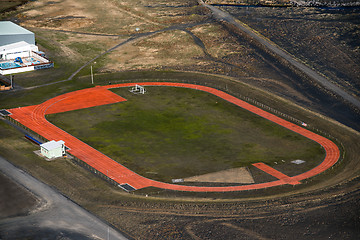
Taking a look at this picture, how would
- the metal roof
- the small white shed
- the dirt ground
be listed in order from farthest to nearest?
the metal roof < the small white shed < the dirt ground

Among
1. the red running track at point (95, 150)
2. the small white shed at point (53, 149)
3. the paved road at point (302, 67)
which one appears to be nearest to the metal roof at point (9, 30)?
the red running track at point (95, 150)

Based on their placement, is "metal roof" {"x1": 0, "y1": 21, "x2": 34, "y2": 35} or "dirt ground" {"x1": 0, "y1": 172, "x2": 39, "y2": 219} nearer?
"dirt ground" {"x1": 0, "y1": 172, "x2": 39, "y2": 219}

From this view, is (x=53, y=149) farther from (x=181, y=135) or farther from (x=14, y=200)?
(x=181, y=135)

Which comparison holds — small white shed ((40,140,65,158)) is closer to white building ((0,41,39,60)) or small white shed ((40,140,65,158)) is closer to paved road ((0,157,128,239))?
paved road ((0,157,128,239))

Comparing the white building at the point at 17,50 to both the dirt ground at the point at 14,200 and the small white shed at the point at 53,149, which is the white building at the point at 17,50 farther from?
the dirt ground at the point at 14,200

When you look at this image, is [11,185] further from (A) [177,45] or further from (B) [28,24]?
(B) [28,24]

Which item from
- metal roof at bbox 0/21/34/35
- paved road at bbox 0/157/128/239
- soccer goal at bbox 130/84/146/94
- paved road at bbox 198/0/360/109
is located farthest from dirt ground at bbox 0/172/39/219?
metal roof at bbox 0/21/34/35

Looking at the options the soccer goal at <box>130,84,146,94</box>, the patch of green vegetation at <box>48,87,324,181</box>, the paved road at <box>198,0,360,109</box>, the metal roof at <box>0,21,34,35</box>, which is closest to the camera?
the patch of green vegetation at <box>48,87,324,181</box>

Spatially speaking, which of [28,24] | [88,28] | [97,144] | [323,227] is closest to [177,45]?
[88,28]
